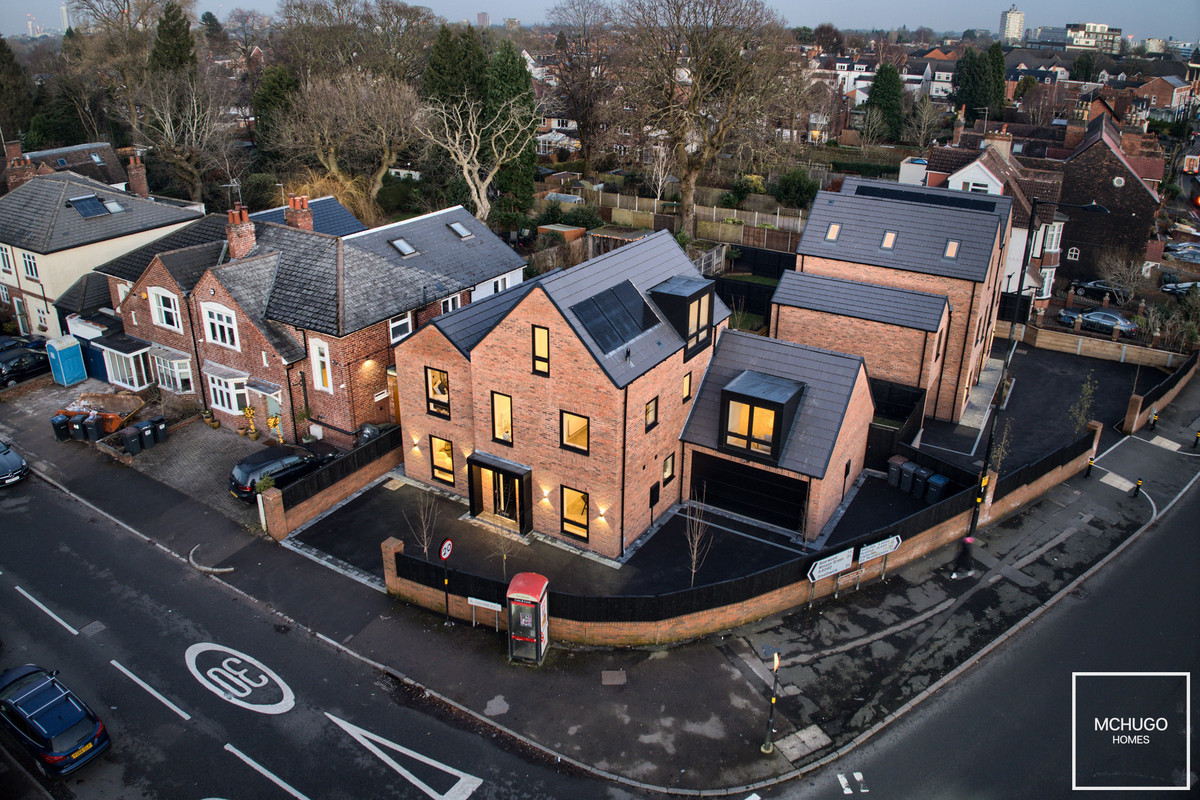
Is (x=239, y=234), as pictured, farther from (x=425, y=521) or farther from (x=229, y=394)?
(x=425, y=521)

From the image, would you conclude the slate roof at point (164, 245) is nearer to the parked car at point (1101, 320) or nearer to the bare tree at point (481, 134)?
the bare tree at point (481, 134)

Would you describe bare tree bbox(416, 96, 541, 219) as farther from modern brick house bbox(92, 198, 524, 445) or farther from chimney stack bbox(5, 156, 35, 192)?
chimney stack bbox(5, 156, 35, 192)

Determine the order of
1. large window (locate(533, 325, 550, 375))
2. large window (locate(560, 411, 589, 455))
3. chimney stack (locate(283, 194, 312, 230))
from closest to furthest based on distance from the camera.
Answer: large window (locate(533, 325, 550, 375)) → large window (locate(560, 411, 589, 455)) → chimney stack (locate(283, 194, 312, 230))

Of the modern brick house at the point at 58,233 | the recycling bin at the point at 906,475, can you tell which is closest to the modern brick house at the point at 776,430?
the recycling bin at the point at 906,475

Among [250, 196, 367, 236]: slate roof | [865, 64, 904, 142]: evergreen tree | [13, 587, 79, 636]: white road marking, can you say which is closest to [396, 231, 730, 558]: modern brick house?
[13, 587, 79, 636]: white road marking

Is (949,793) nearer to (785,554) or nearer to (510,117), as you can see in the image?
(785,554)
